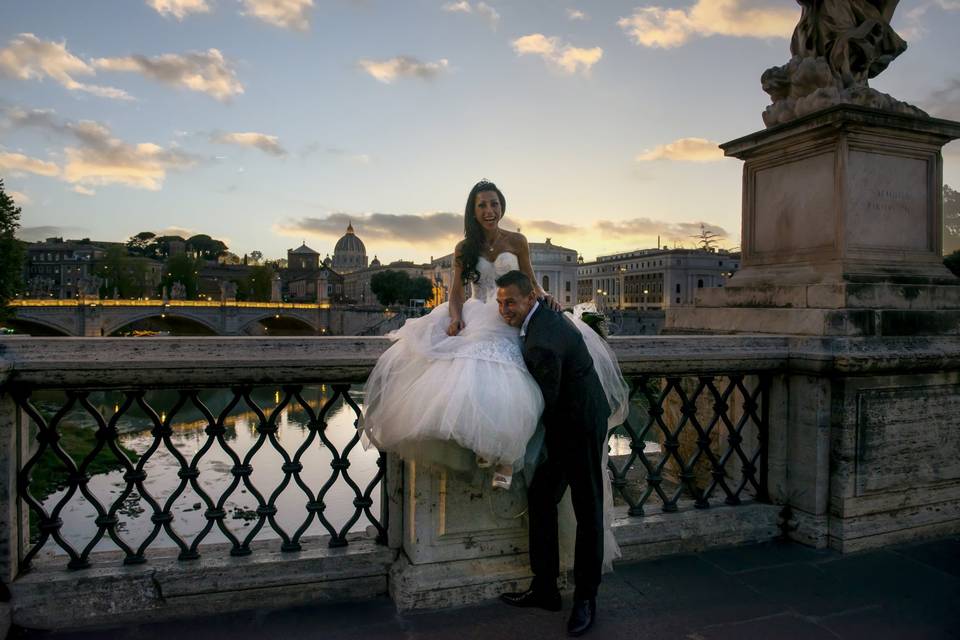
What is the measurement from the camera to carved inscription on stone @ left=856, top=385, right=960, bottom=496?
3.57 m

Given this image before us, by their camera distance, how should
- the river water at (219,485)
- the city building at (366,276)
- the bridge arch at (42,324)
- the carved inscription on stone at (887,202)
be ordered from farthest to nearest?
the city building at (366,276)
the bridge arch at (42,324)
the river water at (219,485)
the carved inscription on stone at (887,202)

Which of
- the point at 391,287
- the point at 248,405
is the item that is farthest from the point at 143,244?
the point at 248,405

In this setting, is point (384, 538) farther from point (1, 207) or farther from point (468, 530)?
point (1, 207)

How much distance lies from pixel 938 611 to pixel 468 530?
2.24 metres

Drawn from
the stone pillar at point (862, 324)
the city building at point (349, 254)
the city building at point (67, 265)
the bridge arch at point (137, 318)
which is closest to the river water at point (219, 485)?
the stone pillar at point (862, 324)

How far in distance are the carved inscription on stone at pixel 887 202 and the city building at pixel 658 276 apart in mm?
91781

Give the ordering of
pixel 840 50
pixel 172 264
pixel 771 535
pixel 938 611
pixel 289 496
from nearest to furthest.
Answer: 1. pixel 938 611
2. pixel 771 535
3. pixel 840 50
4. pixel 289 496
5. pixel 172 264

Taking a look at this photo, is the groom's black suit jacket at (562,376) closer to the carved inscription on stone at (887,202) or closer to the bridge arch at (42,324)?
the carved inscription on stone at (887,202)

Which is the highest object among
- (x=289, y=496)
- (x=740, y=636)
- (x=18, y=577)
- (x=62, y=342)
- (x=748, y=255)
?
(x=748, y=255)

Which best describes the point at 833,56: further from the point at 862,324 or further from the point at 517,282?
the point at 517,282

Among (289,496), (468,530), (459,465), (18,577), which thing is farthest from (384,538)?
(289,496)

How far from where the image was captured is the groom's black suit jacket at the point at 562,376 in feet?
8.68

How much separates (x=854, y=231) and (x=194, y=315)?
67.7m

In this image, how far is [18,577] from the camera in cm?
272
